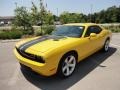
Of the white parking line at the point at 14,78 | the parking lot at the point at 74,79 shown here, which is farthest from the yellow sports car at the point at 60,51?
the white parking line at the point at 14,78

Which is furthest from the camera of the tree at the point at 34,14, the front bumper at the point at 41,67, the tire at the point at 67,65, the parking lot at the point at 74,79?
the tree at the point at 34,14

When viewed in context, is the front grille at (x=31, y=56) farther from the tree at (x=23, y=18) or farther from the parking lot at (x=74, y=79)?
the tree at (x=23, y=18)

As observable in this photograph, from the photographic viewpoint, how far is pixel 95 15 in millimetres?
68750

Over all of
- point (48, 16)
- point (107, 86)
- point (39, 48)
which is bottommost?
point (107, 86)

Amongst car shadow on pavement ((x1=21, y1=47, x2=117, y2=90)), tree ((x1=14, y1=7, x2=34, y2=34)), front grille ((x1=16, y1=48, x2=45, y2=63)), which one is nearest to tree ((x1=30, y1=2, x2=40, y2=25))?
tree ((x1=14, y1=7, x2=34, y2=34))

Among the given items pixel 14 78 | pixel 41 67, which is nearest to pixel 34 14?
pixel 14 78

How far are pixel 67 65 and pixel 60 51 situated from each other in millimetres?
566

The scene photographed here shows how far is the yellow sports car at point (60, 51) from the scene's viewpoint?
12.7 ft

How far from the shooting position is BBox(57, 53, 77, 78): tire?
420cm

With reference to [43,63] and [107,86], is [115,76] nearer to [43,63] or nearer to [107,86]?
[107,86]

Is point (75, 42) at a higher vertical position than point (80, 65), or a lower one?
higher

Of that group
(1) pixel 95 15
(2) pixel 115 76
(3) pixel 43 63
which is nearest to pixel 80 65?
(2) pixel 115 76

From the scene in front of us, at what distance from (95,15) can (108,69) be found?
66315 millimetres

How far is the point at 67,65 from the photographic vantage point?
4.43 m
